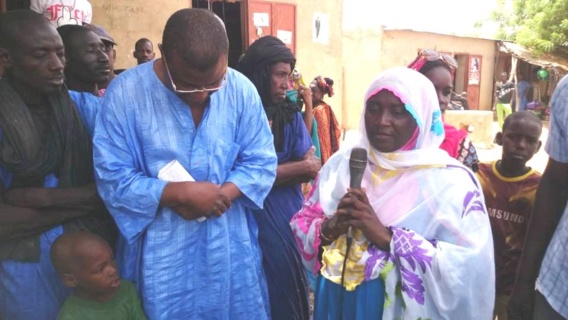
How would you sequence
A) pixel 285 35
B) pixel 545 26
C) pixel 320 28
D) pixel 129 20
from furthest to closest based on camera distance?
pixel 545 26, pixel 320 28, pixel 285 35, pixel 129 20

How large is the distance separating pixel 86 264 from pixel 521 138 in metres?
2.23

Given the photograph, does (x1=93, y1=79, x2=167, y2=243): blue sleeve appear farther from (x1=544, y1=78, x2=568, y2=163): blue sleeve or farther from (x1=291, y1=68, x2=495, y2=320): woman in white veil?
(x1=544, y1=78, x2=568, y2=163): blue sleeve

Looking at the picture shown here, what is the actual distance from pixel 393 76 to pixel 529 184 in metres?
1.11

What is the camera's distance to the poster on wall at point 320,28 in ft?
30.8

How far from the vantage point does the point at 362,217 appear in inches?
64.2

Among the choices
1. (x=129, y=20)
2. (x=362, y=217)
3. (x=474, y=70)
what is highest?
(x=129, y=20)

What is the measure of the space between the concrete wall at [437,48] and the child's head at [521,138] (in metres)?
12.2

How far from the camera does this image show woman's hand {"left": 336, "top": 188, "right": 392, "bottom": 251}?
5.34 ft

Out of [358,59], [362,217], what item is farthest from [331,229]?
[358,59]

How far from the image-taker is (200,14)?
1.67 metres

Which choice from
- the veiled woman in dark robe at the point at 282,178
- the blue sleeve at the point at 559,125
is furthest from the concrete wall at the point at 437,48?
the blue sleeve at the point at 559,125

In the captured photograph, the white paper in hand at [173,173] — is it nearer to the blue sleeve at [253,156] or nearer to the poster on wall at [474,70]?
the blue sleeve at [253,156]

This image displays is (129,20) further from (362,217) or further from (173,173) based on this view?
(362,217)

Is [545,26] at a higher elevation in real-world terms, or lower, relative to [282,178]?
higher
